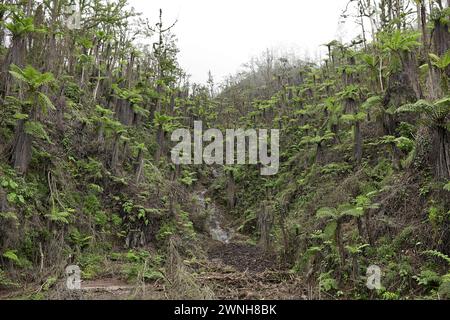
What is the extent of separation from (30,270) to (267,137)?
48.9ft

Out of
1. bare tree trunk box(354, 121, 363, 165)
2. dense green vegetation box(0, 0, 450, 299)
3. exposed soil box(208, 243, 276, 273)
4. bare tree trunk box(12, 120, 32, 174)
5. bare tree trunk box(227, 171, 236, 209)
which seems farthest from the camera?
bare tree trunk box(227, 171, 236, 209)

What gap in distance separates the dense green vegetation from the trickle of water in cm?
69

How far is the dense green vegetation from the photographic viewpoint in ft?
29.4

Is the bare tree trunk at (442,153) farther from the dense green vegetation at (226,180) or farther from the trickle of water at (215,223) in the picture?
the trickle of water at (215,223)

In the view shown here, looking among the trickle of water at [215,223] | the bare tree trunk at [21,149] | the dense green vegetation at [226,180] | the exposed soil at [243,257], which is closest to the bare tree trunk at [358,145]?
the dense green vegetation at [226,180]

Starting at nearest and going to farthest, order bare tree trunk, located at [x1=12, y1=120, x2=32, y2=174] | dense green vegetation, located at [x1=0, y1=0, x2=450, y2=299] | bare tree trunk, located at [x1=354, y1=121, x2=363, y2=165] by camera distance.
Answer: dense green vegetation, located at [x1=0, y1=0, x2=450, y2=299] < bare tree trunk, located at [x1=12, y1=120, x2=32, y2=174] < bare tree trunk, located at [x1=354, y1=121, x2=363, y2=165]

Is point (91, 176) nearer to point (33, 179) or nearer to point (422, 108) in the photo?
point (33, 179)

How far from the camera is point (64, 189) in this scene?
38.0ft

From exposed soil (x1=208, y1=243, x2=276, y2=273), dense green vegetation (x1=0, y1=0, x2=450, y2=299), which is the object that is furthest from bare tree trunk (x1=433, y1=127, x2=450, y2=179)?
exposed soil (x1=208, y1=243, x2=276, y2=273)

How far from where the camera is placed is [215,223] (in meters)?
18.2

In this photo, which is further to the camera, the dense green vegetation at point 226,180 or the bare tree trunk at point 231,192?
the bare tree trunk at point 231,192

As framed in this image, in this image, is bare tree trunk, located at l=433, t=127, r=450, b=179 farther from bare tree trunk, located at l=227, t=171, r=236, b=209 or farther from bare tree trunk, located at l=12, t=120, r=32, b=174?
bare tree trunk, located at l=227, t=171, r=236, b=209

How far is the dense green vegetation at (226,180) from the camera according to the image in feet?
29.4

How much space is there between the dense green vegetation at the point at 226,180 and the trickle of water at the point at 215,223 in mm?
694
